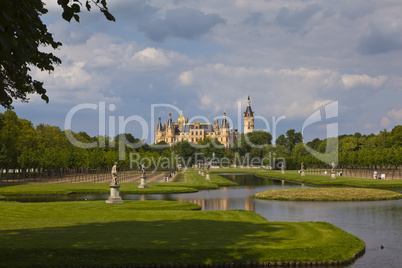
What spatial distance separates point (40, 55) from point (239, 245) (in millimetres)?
12174

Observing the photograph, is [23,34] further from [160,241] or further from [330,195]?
[330,195]

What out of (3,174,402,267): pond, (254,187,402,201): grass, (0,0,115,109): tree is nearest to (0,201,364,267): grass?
(3,174,402,267): pond

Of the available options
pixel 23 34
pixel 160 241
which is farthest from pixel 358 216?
pixel 23 34

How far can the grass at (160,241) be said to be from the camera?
19.7 m

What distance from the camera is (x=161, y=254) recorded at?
66.3 ft

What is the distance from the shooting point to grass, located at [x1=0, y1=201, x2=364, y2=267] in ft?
64.6

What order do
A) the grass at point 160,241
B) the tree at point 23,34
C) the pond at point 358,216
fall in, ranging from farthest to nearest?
the pond at point 358,216 → the grass at point 160,241 → the tree at point 23,34

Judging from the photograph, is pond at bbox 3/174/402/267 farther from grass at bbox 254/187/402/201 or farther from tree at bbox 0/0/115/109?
tree at bbox 0/0/115/109

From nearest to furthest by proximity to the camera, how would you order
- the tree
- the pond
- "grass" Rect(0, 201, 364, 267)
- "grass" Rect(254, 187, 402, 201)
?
the tree
"grass" Rect(0, 201, 364, 267)
the pond
"grass" Rect(254, 187, 402, 201)

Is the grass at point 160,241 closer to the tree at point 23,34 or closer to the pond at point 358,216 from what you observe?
the pond at point 358,216

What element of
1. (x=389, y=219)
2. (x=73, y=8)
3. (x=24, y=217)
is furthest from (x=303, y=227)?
(x=73, y=8)

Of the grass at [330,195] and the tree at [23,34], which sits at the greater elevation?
the tree at [23,34]

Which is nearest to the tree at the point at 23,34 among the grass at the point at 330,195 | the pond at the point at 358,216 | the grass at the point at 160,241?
the grass at the point at 160,241

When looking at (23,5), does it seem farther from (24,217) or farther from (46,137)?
(46,137)
